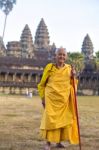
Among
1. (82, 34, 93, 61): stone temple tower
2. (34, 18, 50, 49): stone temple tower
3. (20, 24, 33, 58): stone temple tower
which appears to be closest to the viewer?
(20, 24, 33, 58): stone temple tower

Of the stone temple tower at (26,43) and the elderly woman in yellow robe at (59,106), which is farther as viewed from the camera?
the stone temple tower at (26,43)

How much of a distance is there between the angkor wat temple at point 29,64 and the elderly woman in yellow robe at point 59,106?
44.1 meters

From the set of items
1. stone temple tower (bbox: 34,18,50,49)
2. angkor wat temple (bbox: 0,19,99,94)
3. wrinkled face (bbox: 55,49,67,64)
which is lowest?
angkor wat temple (bbox: 0,19,99,94)

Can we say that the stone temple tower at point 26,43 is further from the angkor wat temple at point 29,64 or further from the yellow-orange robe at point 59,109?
the yellow-orange robe at point 59,109

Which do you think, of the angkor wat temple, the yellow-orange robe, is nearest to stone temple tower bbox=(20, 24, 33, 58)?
the angkor wat temple

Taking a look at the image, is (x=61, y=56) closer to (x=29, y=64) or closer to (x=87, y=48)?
(x=29, y=64)

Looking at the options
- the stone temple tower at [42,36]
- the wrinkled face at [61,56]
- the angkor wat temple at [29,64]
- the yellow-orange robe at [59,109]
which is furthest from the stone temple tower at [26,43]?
the yellow-orange robe at [59,109]

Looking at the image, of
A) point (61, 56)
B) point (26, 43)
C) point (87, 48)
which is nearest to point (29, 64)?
point (26, 43)

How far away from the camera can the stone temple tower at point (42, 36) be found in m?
83.0

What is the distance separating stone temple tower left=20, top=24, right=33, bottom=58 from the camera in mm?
77369

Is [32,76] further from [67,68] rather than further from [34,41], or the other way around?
[67,68]

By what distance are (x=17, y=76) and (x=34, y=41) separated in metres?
28.7

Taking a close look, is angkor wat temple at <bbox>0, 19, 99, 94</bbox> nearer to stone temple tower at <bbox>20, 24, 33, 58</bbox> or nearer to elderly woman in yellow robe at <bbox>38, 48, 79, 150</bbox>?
stone temple tower at <bbox>20, 24, 33, 58</bbox>

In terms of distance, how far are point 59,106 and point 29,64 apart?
2135 inches
